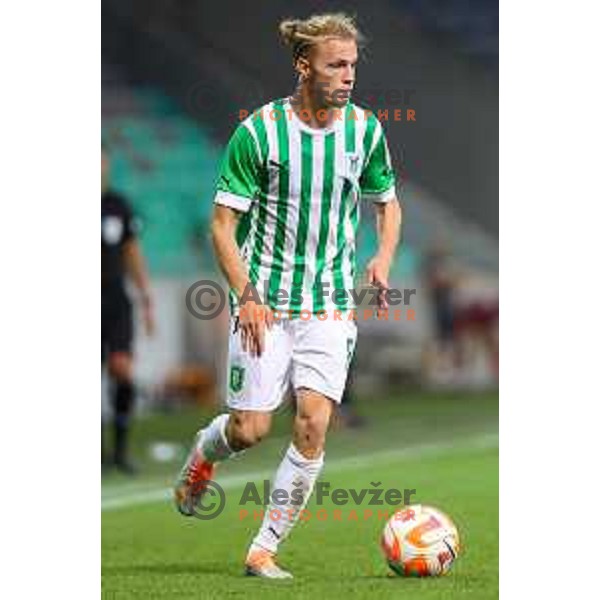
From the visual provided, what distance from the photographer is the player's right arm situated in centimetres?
679

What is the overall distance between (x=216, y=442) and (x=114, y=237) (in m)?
4.52

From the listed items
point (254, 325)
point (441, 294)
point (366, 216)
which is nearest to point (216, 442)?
point (254, 325)

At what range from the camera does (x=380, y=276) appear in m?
6.77

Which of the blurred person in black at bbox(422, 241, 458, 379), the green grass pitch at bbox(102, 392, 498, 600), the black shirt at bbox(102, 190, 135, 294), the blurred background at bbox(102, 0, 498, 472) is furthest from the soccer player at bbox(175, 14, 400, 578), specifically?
the blurred person in black at bbox(422, 241, 458, 379)

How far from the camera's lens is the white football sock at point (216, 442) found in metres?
7.12

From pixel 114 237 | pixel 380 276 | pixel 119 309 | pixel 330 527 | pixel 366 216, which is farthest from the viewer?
pixel 366 216

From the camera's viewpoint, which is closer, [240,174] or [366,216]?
[240,174]

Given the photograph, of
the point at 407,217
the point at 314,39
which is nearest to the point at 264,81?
the point at 314,39

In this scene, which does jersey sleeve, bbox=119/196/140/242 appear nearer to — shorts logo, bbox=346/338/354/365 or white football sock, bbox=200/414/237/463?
white football sock, bbox=200/414/237/463

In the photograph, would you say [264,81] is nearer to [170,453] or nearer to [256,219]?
[170,453]

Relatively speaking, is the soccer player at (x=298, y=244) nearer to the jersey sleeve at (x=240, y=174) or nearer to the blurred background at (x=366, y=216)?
the jersey sleeve at (x=240, y=174)

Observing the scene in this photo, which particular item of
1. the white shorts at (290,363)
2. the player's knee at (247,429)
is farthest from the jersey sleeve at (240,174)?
the player's knee at (247,429)

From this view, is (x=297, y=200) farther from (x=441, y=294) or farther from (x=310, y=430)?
(x=441, y=294)

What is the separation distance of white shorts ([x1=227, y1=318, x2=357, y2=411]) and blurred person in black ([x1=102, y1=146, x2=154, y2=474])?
4140 mm
